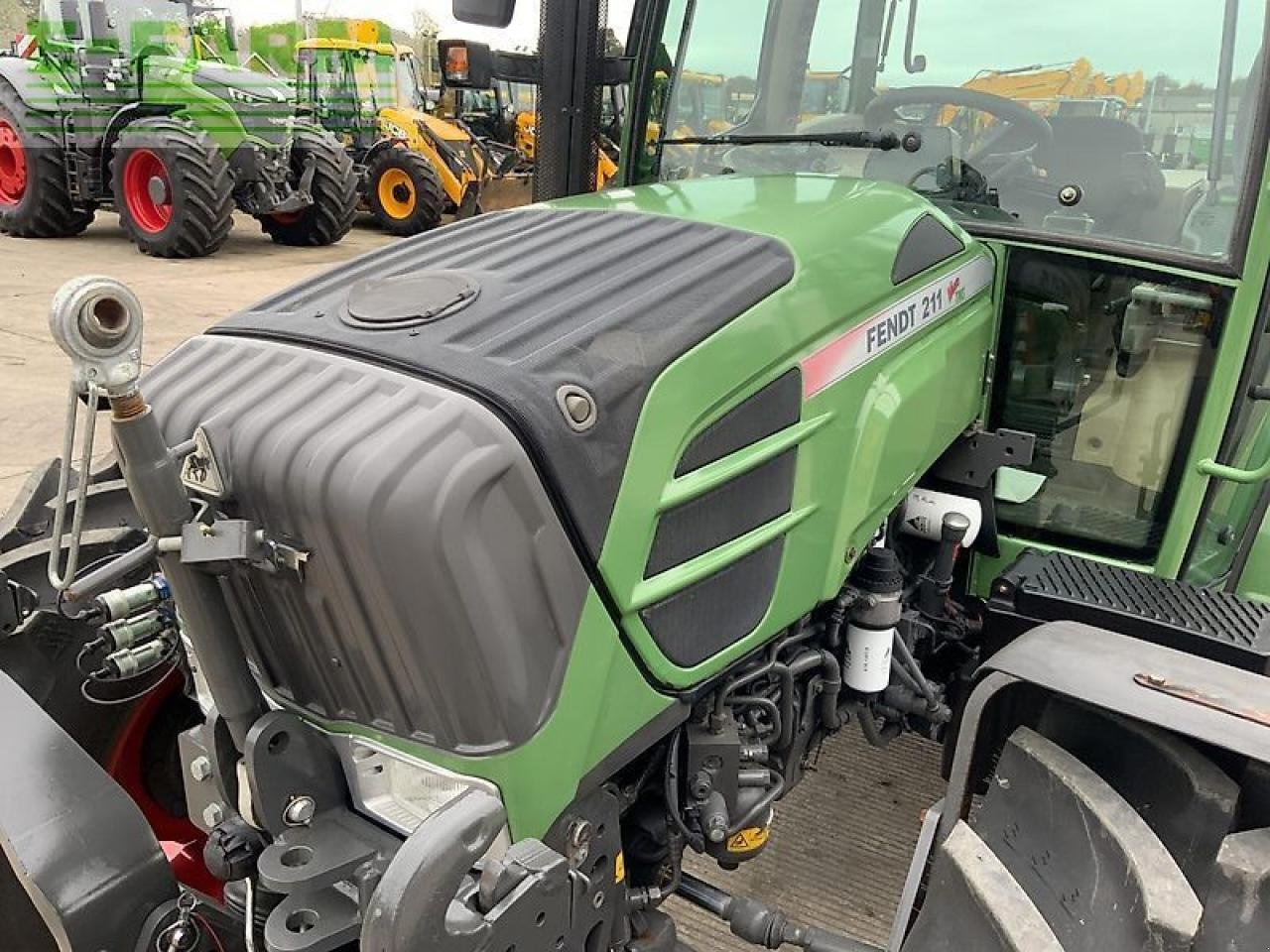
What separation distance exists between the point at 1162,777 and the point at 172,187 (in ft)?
32.5

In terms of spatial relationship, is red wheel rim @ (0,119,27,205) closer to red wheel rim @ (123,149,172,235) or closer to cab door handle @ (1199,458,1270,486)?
red wheel rim @ (123,149,172,235)

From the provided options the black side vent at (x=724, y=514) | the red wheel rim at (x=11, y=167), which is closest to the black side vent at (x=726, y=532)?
the black side vent at (x=724, y=514)

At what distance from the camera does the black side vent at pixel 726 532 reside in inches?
60.7

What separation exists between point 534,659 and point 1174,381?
154cm

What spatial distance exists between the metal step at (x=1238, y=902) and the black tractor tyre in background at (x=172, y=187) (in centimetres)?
974

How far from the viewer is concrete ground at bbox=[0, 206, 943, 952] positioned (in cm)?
259

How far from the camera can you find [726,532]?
1625 millimetres

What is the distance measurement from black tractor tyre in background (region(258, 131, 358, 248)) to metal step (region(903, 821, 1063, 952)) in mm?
10686

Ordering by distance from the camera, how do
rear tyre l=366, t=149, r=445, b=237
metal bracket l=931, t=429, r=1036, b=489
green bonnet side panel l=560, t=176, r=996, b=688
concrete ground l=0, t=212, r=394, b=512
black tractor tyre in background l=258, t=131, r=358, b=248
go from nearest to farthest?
green bonnet side panel l=560, t=176, r=996, b=688 < metal bracket l=931, t=429, r=1036, b=489 < concrete ground l=0, t=212, r=394, b=512 < black tractor tyre in background l=258, t=131, r=358, b=248 < rear tyre l=366, t=149, r=445, b=237

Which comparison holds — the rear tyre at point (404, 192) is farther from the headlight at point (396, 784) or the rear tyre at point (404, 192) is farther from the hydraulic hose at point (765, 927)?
the headlight at point (396, 784)

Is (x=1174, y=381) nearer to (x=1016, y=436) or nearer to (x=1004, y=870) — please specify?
(x=1016, y=436)

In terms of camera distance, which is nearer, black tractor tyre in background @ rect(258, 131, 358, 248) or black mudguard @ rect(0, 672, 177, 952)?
black mudguard @ rect(0, 672, 177, 952)

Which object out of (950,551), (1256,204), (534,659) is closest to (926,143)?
(1256,204)

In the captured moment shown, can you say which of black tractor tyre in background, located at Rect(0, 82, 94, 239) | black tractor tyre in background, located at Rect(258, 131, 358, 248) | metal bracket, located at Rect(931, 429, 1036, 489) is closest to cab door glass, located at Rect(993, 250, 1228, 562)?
metal bracket, located at Rect(931, 429, 1036, 489)
